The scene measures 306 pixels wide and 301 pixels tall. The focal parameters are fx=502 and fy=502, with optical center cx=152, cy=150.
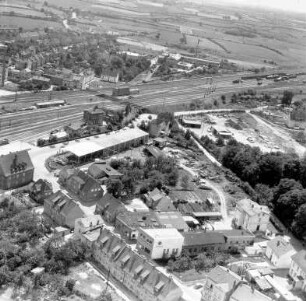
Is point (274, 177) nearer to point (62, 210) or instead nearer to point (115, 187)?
point (115, 187)

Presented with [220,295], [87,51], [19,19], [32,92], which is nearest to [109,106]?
[32,92]

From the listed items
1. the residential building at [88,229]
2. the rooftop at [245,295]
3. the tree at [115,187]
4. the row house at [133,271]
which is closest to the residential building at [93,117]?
the tree at [115,187]

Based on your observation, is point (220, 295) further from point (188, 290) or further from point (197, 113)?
point (197, 113)

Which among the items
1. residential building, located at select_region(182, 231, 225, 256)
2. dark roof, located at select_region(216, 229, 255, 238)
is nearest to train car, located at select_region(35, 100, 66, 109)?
residential building, located at select_region(182, 231, 225, 256)

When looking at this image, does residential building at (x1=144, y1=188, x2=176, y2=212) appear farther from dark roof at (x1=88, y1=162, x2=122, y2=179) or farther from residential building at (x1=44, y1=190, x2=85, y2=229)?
residential building at (x1=44, y1=190, x2=85, y2=229)

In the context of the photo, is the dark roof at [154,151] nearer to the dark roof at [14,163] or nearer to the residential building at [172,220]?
the residential building at [172,220]

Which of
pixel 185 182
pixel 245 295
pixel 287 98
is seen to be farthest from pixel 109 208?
pixel 287 98
